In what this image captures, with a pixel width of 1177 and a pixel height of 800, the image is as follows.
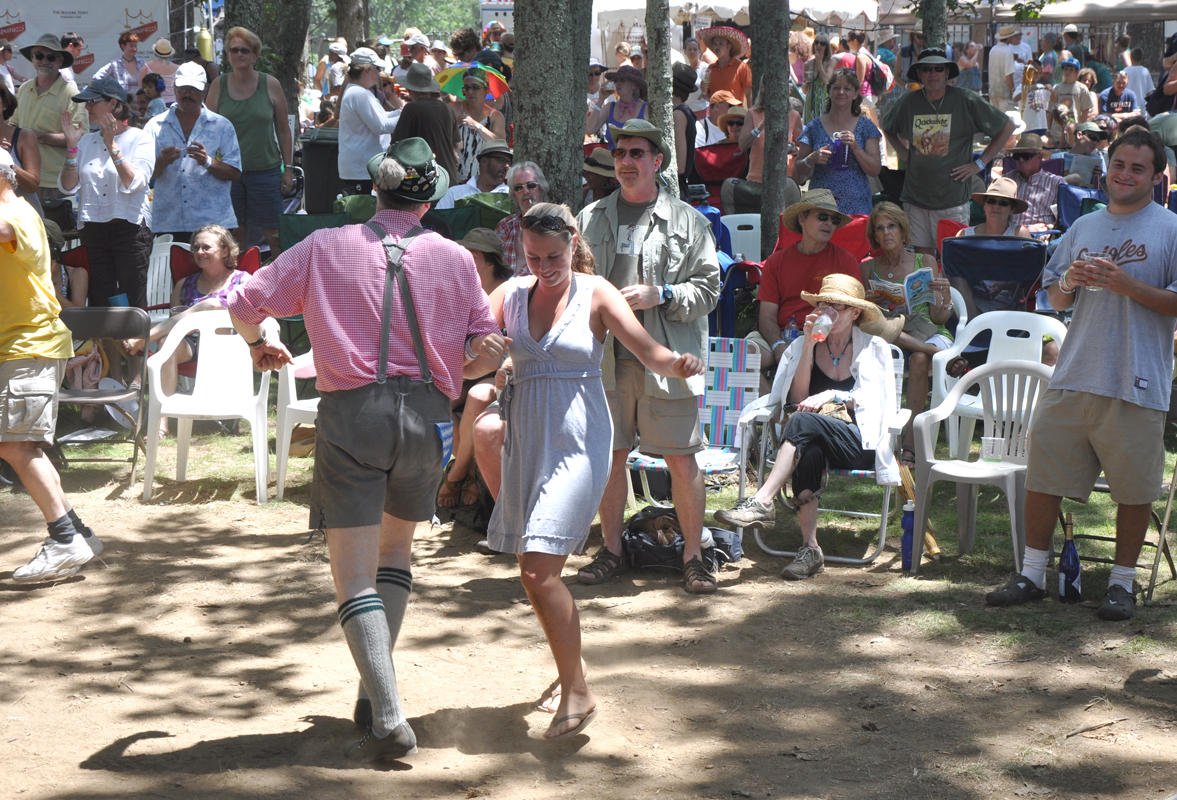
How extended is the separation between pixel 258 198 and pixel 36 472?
5000mm

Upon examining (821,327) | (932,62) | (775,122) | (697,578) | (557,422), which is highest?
(932,62)

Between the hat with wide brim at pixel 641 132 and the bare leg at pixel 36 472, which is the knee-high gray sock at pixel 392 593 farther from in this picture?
the hat with wide brim at pixel 641 132

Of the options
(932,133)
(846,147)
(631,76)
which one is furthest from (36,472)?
(631,76)

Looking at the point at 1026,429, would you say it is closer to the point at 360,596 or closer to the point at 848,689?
the point at 848,689

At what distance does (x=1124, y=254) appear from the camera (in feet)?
17.0

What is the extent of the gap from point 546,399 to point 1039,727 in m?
2.01

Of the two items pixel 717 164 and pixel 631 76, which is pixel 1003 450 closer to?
pixel 717 164

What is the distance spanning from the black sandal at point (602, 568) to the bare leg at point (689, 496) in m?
0.38

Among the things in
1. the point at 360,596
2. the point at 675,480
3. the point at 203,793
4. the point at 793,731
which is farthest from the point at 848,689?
the point at 203,793

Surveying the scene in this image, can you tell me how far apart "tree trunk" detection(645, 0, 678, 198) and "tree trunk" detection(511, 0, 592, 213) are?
1.96 m

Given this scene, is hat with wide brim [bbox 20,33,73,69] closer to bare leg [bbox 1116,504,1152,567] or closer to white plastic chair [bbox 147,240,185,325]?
white plastic chair [bbox 147,240,185,325]

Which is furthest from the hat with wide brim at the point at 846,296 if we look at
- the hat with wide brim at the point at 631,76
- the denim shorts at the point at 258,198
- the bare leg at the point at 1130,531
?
the hat with wide brim at the point at 631,76

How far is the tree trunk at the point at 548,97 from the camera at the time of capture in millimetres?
7027

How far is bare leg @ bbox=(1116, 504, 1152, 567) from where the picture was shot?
5.36m
